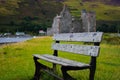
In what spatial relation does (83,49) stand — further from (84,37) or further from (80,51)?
(84,37)

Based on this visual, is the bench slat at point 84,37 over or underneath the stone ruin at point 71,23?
over

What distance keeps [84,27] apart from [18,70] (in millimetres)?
78845

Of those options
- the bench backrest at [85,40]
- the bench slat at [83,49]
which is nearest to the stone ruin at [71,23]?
the bench backrest at [85,40]

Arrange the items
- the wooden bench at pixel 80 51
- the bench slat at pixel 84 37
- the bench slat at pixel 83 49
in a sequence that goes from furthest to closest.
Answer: the bench slat at pixel 84 37 < the bench slat at pixel 83 49 < the wooden bench at pixel 80 51

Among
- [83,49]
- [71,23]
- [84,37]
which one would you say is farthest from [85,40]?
[71,23]

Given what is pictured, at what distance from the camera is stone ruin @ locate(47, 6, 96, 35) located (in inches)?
3494

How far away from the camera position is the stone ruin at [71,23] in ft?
291

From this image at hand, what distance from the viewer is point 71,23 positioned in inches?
3610

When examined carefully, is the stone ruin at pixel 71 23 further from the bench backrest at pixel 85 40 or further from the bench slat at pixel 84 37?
the bench backrest at pixel 85 40

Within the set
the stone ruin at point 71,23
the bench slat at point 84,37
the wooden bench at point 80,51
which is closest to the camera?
the wooden bench at point 80,51

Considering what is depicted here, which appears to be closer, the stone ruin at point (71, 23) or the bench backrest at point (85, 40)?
the bench backrest at point (85, 40)

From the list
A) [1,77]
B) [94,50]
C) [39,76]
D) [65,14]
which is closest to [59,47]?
[39,76]

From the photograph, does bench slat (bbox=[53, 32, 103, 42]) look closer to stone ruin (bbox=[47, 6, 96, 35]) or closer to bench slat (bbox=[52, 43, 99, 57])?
bench slat (bbox=[52, 43, 99, 57])

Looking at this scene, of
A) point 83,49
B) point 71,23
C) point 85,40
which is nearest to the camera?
point 83,49
